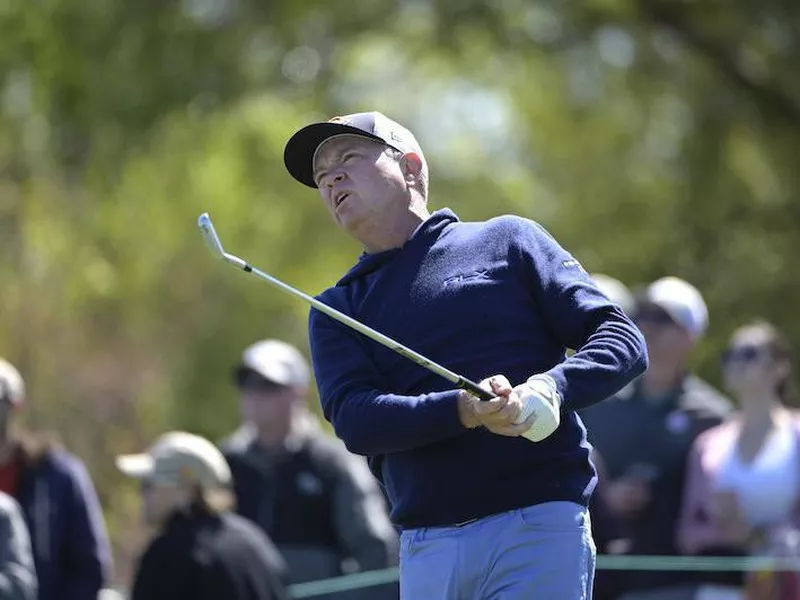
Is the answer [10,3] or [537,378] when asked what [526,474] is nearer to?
[537,378]

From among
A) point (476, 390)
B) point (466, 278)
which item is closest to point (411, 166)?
point (466, 278)

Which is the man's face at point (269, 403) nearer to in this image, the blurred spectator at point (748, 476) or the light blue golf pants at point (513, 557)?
the blurred spectator at point (748, 476)

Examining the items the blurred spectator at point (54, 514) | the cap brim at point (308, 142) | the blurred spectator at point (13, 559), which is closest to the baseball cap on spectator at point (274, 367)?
the blurred spectator at point (54, 514)

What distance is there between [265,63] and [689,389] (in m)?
9.81

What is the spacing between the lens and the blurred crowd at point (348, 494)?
319 inches

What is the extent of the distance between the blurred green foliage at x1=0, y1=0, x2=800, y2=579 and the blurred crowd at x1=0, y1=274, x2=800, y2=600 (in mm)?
6810

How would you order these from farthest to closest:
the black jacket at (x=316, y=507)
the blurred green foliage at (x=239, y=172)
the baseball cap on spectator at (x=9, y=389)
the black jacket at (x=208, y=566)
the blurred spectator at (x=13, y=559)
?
the blurred green foliage at (x=239, y=172) < the baseball cap on spectator at (x=9, y=389) < the black jacket at (x=316, y=507) < the blurred spectator at (x=13, y=559) < the black jacket at (x=208, y=566)

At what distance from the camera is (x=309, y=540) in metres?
9.04

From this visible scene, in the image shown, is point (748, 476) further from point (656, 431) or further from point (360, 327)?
point (360, 327)

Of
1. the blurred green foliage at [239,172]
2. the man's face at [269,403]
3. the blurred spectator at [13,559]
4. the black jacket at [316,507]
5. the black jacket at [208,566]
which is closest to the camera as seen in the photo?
the black jacket at [208,566]

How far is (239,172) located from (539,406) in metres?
15.4

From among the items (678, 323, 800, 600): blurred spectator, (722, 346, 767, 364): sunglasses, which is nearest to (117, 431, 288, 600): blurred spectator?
(678, 323, 800, 600): blurred spectator

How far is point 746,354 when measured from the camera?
8.60m

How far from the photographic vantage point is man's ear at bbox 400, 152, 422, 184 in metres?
5.15
